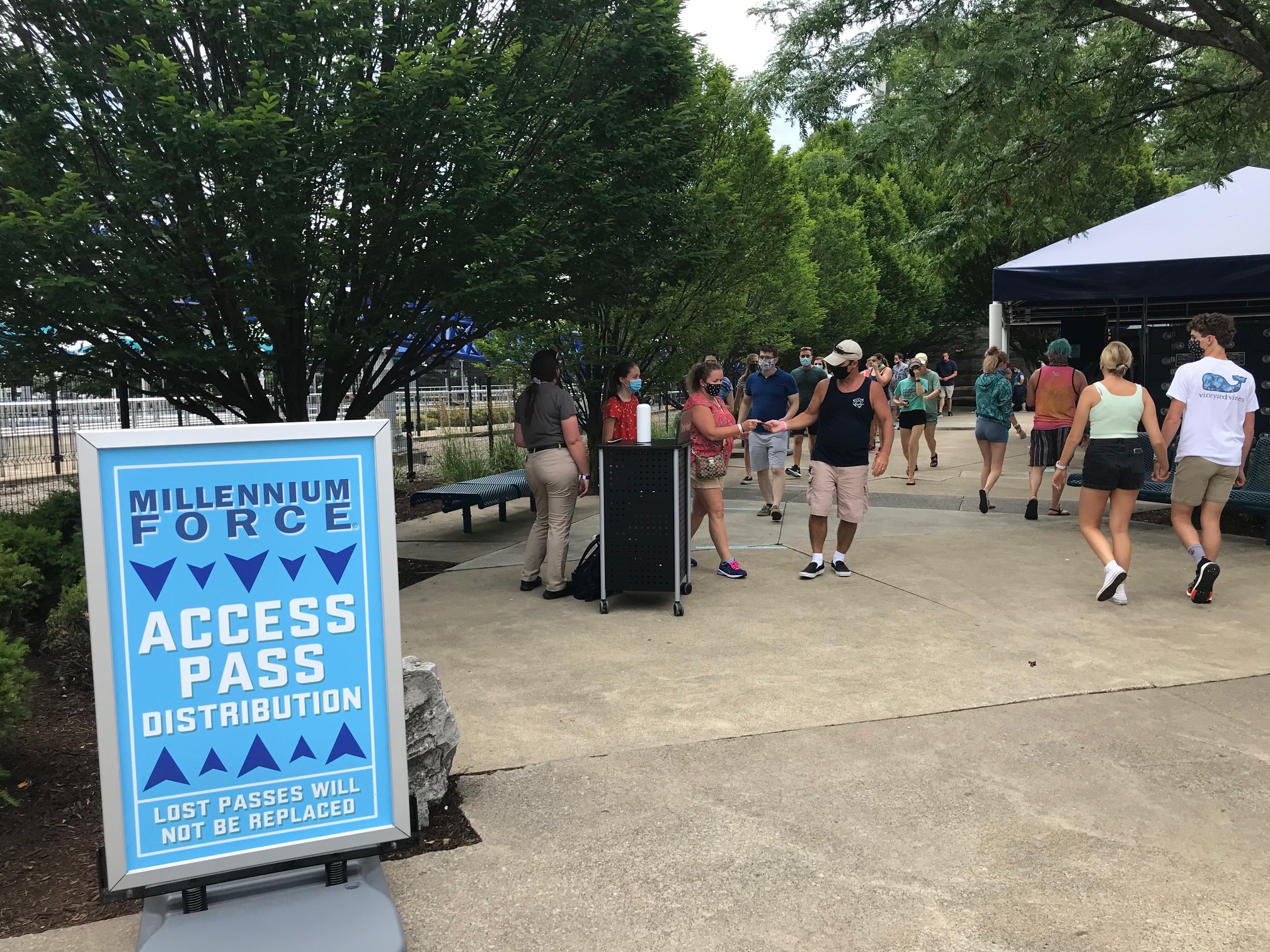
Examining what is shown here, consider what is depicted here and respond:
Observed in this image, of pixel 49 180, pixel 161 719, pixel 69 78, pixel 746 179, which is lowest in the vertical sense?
pixel 161 719

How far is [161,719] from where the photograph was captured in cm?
271

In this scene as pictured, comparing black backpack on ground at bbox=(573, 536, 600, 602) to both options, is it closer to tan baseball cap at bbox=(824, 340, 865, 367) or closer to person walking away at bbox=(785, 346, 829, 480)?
tan baseball cap at bbox=(824, 340, 865, 367)

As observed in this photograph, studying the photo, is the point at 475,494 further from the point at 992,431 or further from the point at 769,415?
the point at 992,431

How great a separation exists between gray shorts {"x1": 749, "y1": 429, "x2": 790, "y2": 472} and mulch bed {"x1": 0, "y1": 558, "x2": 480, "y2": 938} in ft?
23.5

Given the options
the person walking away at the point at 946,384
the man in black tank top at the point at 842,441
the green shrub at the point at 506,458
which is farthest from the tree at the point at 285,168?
the person walking away at the point at 946,384

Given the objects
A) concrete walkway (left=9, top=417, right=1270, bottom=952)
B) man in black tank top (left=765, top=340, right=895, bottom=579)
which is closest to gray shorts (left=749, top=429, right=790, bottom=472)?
man in black tank top (left=765, top=340, right=895, bottom=579)

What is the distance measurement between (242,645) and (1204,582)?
618cm

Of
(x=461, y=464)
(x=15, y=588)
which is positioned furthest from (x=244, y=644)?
(x=461, y=464)

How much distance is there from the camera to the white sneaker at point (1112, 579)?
6719mm

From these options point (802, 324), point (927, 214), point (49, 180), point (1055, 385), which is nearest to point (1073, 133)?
point (1055, 385)

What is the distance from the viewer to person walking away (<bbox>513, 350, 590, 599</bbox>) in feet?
23.4

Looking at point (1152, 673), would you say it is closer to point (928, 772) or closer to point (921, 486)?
point (928, 772)

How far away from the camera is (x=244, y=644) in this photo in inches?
110

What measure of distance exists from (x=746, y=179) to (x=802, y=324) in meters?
8.36
